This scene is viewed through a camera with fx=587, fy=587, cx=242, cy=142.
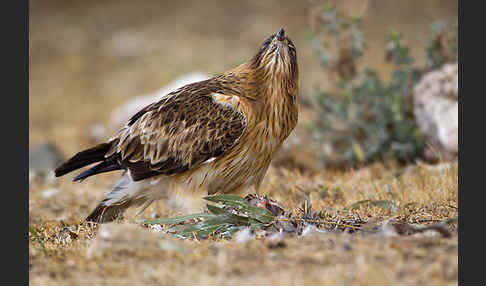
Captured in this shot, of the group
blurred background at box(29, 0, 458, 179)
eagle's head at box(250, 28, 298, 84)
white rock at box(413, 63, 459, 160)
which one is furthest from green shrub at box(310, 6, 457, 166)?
eagle's head at box(250, 28, 298, 84)

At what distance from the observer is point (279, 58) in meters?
4.38

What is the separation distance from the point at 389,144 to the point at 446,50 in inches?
50.7

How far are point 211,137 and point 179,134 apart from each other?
0.30 m

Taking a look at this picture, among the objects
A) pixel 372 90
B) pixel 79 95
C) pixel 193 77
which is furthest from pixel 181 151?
pixel 79 95

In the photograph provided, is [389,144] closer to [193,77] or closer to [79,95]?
[193,77]

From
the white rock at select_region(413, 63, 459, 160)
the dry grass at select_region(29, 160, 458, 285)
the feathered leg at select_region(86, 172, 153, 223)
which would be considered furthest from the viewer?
the white rock at select_region(413, 63, 459, 160)

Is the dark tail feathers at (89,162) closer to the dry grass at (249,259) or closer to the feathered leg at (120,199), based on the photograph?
the feathered leg at (120,199)

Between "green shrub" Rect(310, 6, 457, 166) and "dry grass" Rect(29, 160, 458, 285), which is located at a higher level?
"green shrub" Rect(310, 6, 457, 166)

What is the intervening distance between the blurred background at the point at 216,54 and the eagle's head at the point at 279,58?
2.62 m

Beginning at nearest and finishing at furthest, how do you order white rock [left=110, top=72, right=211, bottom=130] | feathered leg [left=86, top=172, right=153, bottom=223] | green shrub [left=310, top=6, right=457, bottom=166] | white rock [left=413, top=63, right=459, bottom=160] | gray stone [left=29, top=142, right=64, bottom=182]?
feathered leg [left=86, top=172, right=153, bottom=223]
white rock [left=413, top=63, right=459, bottom=160]
green shrub [left=310, top=6, right=457, bottom=166]
gray stone [left=29, top=142, right=64, bottom=182]
white rock [left=110, top=72, right=211, bottom=130]

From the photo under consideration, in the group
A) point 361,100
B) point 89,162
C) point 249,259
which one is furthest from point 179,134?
point 361,100

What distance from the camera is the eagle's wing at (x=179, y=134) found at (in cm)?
423

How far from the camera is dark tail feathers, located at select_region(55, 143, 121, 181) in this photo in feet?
15.2

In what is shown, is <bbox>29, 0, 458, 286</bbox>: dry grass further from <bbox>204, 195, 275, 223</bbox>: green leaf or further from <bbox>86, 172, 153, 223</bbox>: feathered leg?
<bbox>204, 195, 275, 223</bbox>: green leaf
